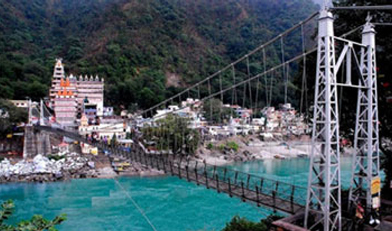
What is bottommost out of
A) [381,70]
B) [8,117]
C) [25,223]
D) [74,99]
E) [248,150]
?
[248,150]

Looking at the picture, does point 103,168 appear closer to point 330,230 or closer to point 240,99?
point 330,230

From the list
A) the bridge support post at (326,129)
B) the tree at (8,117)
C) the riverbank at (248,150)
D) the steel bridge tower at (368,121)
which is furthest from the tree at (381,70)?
the tree at (8,117)

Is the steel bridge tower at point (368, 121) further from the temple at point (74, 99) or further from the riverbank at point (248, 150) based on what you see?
the temple at point (74, 99)

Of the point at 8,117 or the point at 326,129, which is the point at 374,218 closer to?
the point at 326,129

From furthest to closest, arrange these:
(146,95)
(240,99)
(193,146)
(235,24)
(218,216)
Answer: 1. (235,24)
2. (240,99)
3. (146,95)
4. (193,146)
5. (218,216)

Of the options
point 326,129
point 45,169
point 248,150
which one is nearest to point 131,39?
point 248,150

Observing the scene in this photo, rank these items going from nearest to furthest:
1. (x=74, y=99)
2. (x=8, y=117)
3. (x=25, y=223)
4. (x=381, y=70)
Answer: (x=25, y=223) → (x=381, y=70) → (x=8, y=117) → (x=74, y=99)

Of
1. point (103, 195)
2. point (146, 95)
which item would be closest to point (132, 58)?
point (146, 95)

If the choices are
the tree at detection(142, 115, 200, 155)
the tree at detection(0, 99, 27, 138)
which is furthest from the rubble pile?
the tree at detection(142, 115, 200, 155)
